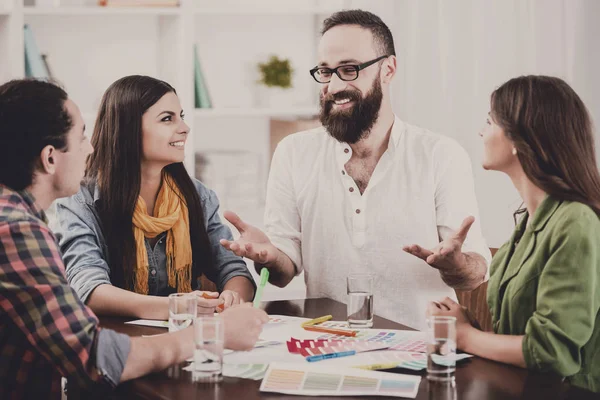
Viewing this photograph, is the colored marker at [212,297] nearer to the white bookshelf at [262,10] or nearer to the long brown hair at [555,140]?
the long brown hair at [555,140]

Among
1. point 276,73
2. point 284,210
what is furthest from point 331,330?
Answer: point 276,73

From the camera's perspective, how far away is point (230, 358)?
1.80 meters

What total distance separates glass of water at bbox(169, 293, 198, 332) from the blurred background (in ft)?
6.83

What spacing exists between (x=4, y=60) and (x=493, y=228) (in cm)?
223

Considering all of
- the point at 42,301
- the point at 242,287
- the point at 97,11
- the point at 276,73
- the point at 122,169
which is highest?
the point at 97,11

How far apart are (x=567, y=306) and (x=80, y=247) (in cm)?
132

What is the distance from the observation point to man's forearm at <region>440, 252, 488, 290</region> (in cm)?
241

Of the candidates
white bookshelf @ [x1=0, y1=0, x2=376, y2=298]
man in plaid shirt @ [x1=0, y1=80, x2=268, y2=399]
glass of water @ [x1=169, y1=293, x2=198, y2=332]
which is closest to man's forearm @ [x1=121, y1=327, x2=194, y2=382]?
man in plaid shirt @ [x1=0, y1=80, x2=268, y2=399]

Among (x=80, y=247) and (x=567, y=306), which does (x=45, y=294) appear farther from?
(x=567, y=306)

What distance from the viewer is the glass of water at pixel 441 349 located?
1.63 meters

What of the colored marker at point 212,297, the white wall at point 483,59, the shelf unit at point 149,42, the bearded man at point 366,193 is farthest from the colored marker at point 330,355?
the shelf unit at point 149,42

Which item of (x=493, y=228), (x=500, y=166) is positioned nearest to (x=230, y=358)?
(x=500, y=166)

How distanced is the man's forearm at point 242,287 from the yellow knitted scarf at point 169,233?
14cm

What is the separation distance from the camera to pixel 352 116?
2.81m
